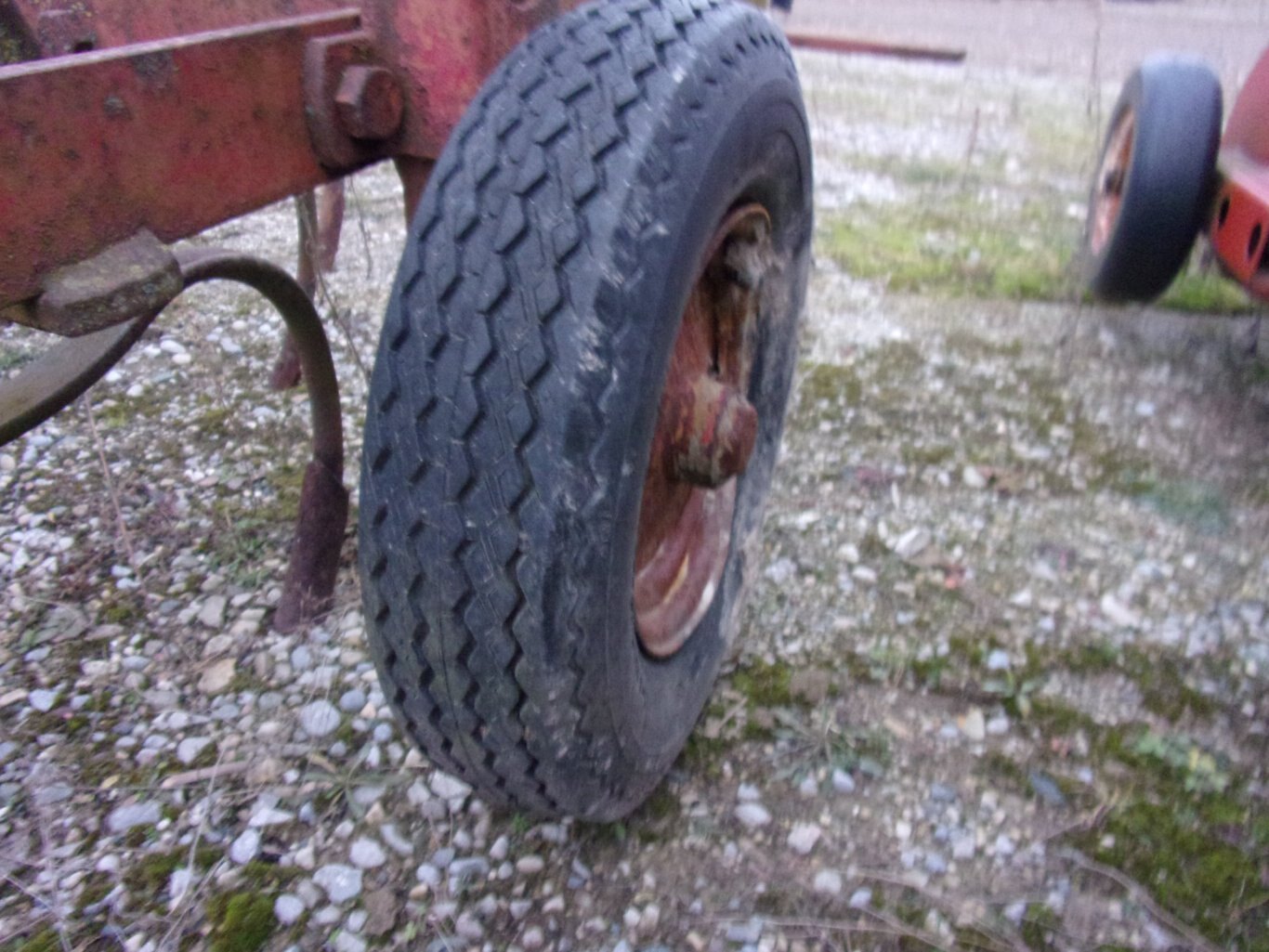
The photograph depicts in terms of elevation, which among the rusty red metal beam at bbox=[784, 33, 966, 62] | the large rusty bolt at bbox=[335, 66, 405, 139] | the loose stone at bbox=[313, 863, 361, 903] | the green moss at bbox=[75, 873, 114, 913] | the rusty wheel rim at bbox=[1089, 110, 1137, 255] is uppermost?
the large rusty bolt at bbox=[335, 66, 405, 139]

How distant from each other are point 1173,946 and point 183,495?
2.27 m

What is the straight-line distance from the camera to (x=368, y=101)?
1271 mm

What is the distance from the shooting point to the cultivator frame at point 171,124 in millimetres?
937

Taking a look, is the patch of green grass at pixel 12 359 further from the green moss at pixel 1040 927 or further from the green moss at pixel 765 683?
the green moss at pixel 1040 927

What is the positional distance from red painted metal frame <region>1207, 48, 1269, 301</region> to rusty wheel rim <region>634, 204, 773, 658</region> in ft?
4.86

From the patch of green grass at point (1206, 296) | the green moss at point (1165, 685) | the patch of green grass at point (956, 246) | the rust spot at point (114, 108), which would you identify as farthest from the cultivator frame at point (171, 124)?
the patch of green grass at point (1206, 296)

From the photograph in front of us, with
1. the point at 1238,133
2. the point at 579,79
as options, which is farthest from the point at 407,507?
the point at 1238,133

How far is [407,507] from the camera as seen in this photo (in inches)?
46.2

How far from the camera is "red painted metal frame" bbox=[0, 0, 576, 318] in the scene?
3.05 ft

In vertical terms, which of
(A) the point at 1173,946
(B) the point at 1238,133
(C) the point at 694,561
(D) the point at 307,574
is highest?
(B) the point at 1238,133

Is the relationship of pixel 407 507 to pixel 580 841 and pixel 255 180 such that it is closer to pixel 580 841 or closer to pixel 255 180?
pixel 255 180

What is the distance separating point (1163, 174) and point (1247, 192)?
388 millimetres

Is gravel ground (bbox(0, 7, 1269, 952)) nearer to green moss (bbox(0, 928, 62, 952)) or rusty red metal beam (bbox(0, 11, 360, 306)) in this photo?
green moss (bbox(0, 928, 62, 952))

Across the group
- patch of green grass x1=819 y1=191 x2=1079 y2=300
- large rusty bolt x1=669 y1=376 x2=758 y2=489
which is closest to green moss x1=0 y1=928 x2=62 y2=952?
large rusty bolt x1=669 y1=376 x2=758 y2=489
